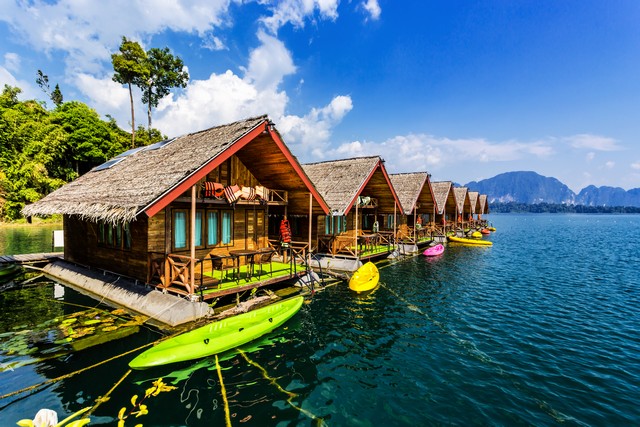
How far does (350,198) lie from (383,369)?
13569mm

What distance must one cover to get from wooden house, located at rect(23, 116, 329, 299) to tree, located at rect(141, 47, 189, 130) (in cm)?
3358

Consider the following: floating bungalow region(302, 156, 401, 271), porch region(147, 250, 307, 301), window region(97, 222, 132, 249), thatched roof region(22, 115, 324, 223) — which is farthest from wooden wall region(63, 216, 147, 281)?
floating bungalow region(302, 156, 401, 271)

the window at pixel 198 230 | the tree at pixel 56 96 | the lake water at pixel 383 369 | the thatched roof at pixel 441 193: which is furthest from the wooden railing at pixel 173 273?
the tree at pixel 56 96

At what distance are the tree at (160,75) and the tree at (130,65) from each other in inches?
52.5

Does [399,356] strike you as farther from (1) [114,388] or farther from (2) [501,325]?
(1) [114,388]

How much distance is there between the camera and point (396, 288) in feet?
59.5

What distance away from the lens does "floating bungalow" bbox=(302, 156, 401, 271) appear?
72.3ft

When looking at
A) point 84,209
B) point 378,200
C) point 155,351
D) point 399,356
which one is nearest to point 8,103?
point 84,209

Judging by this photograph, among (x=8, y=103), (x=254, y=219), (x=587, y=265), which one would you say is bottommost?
(x=587, y=265)

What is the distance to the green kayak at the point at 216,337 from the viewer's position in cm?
838

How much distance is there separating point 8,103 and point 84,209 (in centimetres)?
5917

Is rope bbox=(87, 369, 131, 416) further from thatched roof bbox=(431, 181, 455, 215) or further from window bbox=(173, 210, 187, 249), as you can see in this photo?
thatched roof bbox=(431, 181, 455, 215)

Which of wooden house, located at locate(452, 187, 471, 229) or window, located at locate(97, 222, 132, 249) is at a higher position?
wooden house, located at locate(452, 187, 471, 229)

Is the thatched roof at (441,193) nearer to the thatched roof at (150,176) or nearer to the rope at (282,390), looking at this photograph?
the thatched roof at (150,176)
